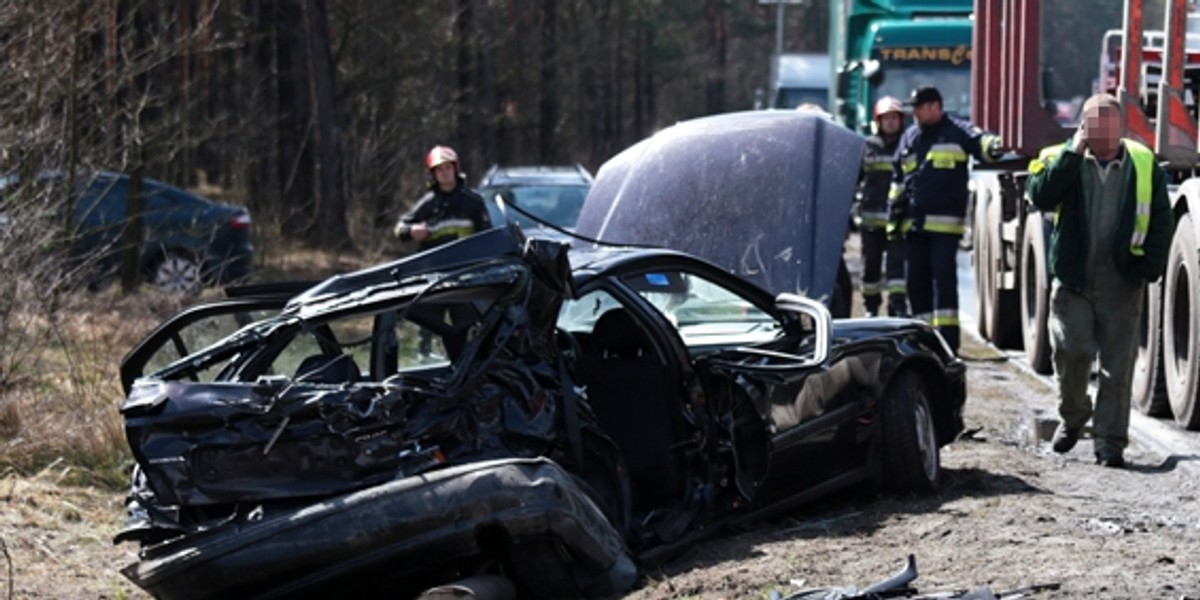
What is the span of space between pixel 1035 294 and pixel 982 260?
96.2 inches

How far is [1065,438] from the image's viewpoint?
9375 mm

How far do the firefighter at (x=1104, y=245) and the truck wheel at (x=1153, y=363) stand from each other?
1508 mm

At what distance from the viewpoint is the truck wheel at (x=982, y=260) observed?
15.6m

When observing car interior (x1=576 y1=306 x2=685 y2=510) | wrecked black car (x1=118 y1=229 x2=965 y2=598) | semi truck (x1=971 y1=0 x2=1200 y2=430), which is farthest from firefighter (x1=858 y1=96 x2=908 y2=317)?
car interior (x1=576 y1=306 x2=685 y2=510)

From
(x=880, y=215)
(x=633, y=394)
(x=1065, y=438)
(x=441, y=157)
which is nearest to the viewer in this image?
(x=633, y=394)

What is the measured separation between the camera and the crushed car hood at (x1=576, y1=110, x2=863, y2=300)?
10.6 metres

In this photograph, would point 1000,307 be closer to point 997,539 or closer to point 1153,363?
point 1153,363

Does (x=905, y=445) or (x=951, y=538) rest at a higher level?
(x=905, y=445)

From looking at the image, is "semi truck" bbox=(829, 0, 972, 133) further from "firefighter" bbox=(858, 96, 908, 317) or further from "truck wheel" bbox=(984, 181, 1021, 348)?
"firefighter" bbox=(858, 96, 908, 317)

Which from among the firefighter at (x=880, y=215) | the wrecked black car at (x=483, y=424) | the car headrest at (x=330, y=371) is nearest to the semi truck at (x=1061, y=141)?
the firefighter at (x=880, y=215)

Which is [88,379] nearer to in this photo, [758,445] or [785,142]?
[785,142]

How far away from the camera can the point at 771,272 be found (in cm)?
1056

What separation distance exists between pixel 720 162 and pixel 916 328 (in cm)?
307

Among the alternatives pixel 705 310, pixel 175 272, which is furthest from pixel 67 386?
pixel 175 272
